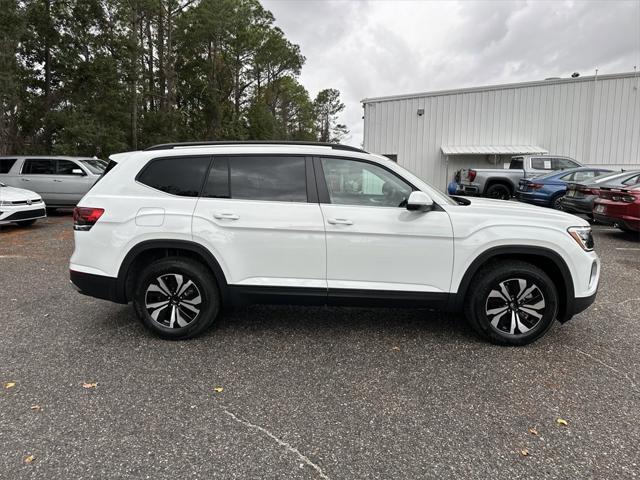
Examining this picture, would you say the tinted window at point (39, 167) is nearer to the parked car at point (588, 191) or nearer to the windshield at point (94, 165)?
the windshield at point (94, 165)

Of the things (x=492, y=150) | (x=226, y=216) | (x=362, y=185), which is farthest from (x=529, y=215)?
(x=492, y=150)

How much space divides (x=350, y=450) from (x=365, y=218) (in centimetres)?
180

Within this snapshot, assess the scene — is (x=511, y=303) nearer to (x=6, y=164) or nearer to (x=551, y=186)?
(x=551, y=186)

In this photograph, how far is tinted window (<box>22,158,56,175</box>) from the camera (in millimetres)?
12484

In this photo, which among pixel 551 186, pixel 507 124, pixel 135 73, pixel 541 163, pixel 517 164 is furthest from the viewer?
pixel 135 73

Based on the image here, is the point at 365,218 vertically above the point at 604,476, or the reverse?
the point at 365,218

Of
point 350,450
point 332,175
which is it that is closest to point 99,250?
point 332,175

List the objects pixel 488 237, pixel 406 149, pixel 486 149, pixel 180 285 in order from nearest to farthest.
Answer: pixel 488 237 < pixel 180 285 < pixel 486 149 < pixel 406 149

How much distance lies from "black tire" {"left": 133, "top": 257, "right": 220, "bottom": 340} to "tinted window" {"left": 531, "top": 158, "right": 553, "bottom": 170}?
43.2 ft

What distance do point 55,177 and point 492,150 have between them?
1553 cm

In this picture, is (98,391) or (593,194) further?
(593,194)

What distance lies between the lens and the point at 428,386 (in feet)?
10.2

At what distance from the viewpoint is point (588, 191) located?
9.73 meters

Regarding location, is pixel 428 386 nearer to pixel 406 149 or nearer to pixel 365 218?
pixel 365 218
